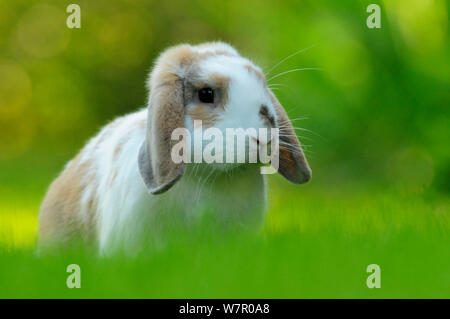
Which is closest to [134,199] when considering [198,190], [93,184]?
[198,190]

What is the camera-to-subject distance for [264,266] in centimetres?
289

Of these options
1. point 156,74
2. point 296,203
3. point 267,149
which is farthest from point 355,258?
point 296,203

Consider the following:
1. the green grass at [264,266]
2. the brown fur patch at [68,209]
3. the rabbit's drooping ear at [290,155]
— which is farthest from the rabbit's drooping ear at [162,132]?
the brown fur patch at [68,209]

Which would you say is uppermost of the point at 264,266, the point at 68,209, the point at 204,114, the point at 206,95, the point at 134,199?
the point at 206,95

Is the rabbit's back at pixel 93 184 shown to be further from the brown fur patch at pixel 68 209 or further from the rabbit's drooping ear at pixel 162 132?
the rabbit's drooping ear at pixel 162 132

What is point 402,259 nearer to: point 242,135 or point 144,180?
point 242,135

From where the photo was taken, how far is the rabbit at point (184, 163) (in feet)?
10.9

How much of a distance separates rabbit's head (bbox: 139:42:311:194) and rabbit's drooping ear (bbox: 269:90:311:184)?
0.07 metres

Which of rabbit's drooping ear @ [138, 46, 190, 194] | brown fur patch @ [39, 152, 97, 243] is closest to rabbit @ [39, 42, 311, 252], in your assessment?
rabbit's drooping ear @ [138, 46, 190, 194]

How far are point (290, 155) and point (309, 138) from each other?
6.90ft

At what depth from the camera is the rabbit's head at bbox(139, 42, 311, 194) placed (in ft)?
10.8

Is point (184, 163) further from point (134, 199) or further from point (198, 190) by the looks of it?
point (134, 199)

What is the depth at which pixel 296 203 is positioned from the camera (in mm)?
4887

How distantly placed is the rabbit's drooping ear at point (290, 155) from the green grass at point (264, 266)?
0.27 metres
